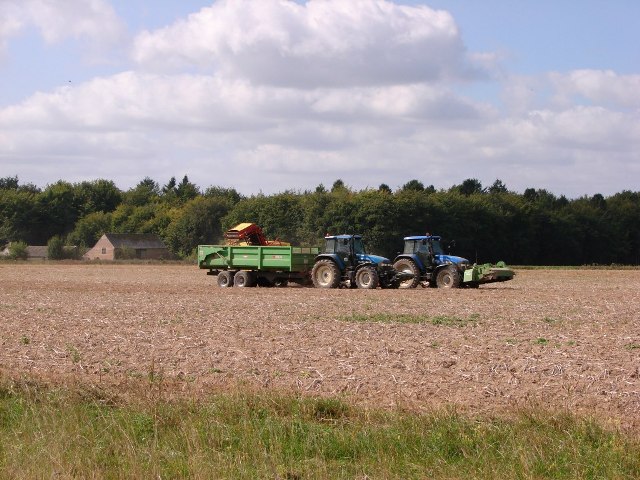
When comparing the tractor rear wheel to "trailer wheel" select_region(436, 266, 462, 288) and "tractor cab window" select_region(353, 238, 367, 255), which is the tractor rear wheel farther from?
"tractor cab window" select_region(353, 238, 367, 255)

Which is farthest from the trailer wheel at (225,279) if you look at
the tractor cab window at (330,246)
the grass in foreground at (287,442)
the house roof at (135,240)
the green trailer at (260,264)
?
the house roof at (135,240)

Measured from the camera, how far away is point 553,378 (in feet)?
40.4

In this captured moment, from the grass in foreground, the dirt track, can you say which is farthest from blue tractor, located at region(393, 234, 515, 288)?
the grass in foreground

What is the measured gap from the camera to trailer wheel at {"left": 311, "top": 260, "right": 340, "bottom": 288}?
34.1 metres

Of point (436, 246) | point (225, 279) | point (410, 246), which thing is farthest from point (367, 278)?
point (225, 279)

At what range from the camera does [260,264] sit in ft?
117

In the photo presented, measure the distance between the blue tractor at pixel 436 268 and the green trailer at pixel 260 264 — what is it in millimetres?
3946

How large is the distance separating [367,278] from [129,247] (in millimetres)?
66387

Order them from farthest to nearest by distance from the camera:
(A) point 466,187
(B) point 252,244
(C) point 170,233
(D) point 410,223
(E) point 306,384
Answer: (A) point 466,187 < (C) point 170,233 < (D) point 410,223 < (B) point 252,244 < (E) point 306,384

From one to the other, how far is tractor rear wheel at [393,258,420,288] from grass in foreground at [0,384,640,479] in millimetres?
23073

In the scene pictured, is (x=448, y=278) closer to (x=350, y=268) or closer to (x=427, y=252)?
(x=427, y=252)

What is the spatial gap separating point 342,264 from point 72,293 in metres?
9.94

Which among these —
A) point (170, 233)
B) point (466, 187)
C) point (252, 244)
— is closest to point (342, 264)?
point (252, 244)

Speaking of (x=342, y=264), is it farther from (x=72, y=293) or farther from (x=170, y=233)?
(x=170, y=233)
